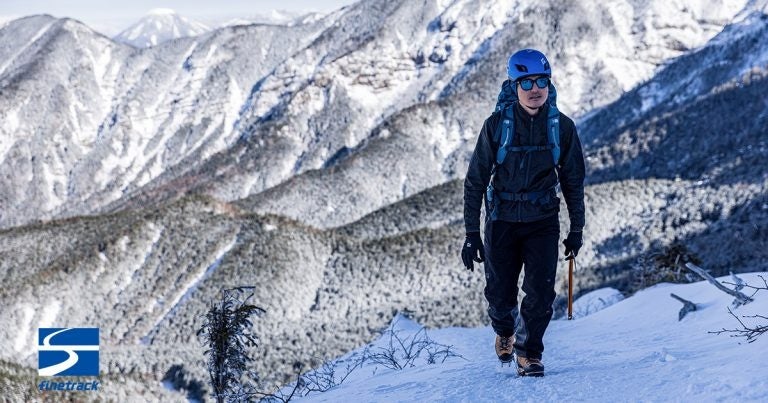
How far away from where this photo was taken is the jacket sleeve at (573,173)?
223 inches

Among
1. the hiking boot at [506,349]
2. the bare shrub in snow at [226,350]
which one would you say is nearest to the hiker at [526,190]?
the hiking boot at [506,349]

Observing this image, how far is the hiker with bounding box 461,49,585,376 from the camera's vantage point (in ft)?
18.2

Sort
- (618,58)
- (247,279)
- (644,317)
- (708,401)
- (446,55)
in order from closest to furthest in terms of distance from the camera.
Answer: (708,401) < (644,317) < (247,279) < (618,58) < (446,55)

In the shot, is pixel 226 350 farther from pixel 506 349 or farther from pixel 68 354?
pixel 68 354

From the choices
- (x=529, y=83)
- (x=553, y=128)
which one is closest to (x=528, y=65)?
(x=529, y=83)

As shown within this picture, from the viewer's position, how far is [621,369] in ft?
17.9

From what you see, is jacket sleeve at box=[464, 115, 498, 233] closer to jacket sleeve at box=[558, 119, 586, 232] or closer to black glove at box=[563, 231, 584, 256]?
jacket sleeve at box=[558, 119, 586, 232]

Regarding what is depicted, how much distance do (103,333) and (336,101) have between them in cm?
9275

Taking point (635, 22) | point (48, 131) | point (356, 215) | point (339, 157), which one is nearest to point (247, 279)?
point (356, 215)

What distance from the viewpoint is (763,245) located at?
29500mm

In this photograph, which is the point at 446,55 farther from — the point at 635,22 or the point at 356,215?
the point at 356,215

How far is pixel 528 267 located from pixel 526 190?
0.77 metres

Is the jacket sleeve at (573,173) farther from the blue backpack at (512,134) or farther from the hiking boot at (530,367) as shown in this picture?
the hiking boot at (530,367)

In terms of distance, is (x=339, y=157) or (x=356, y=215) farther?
(x=339, y=157)
